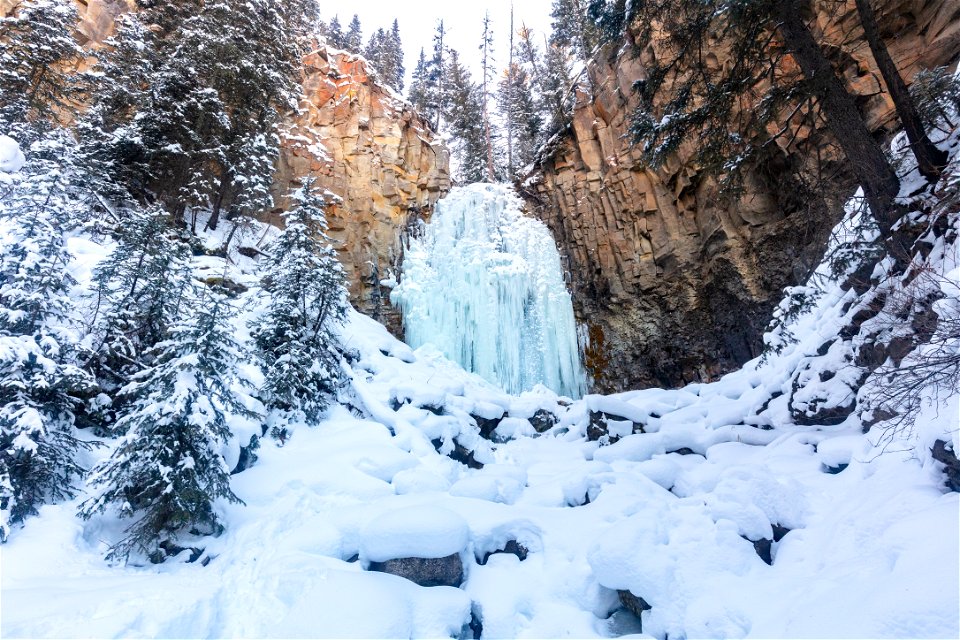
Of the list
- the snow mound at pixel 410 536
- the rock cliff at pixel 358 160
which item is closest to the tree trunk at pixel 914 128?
the snow mound at pixel 410 536

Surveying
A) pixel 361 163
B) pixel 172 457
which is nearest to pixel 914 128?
pixel 172 457

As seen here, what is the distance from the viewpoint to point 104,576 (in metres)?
3.48

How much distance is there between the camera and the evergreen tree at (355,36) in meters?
26.2

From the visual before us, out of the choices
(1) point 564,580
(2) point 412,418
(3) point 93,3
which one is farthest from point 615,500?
(3) point 93,3

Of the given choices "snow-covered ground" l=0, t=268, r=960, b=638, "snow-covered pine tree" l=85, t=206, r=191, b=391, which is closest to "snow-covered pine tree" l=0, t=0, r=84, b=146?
"snow-covered pine tree" l=85, t=206, r=191, b=391

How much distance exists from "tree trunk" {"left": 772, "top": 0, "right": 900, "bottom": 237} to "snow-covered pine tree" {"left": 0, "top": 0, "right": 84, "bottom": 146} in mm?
14292

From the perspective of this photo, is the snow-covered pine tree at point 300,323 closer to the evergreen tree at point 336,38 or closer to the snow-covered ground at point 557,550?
the snow-covered ground at point 557,550

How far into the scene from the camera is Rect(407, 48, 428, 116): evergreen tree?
2634cm

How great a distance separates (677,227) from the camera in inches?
530

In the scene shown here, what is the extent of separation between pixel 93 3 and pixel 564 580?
2065cm

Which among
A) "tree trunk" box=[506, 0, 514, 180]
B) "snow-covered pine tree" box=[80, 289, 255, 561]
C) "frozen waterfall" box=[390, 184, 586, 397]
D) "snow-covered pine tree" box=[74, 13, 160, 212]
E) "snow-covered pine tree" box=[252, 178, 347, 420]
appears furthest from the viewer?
"tree trunk" box=[506, 0, 514, 180]

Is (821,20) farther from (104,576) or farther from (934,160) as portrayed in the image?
(104,576)

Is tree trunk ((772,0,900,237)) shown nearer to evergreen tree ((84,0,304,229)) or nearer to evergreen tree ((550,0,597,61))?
evergreen tree ((84,0,304,229))

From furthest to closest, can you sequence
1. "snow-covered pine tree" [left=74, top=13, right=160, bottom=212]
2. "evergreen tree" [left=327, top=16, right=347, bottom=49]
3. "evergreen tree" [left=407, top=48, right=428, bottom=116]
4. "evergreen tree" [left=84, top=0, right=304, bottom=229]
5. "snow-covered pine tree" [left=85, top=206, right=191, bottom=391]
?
"evergreen tree" [left=407, top=48, right=428, bottom=116] < "evergreen tree" [left=327, top=16, right=347, bottom=49] < "evergreen tree" [left=84, top=0, right=304, bottom=229] < "snow-covered pine tree" [left=74, top=13, right=160, bottom=212] < "snow-covered pine tree" [left=85, top=206, right=191, bottom=391]
